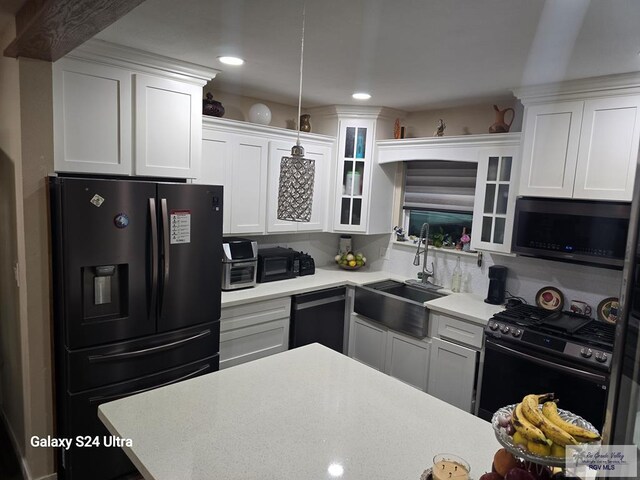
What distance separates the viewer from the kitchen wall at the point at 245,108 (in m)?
3.39

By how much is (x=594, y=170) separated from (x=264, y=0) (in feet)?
6.82

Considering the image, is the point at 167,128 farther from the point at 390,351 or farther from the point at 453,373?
the point at 453,373

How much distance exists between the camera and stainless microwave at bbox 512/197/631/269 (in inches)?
95.1

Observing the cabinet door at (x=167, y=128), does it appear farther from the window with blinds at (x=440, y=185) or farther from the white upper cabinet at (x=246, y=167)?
the window with blinds at (x=440, y=185)

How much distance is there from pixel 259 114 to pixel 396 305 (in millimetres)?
1853

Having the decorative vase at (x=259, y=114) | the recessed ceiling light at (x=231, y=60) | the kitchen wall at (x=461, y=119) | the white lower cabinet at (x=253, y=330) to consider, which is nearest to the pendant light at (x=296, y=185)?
the recessed ceiling light at (x=231, y=60)

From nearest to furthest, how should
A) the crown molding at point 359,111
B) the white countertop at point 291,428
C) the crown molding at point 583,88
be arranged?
the white countertop at point 291,428, the crown molding at point 583,88, the crown molding at point 359,111

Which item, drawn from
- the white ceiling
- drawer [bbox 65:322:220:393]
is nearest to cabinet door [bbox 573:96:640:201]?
the white ceiling

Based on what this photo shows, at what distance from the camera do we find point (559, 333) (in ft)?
8.20

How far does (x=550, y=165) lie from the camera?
8.79 ft

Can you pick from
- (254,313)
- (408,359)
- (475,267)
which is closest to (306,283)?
(254,313)

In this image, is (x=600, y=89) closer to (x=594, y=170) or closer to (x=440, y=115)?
(x=594, y=170)

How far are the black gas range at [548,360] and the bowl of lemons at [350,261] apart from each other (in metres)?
1.59

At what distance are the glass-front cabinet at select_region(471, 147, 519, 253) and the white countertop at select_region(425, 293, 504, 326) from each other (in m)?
0.41
